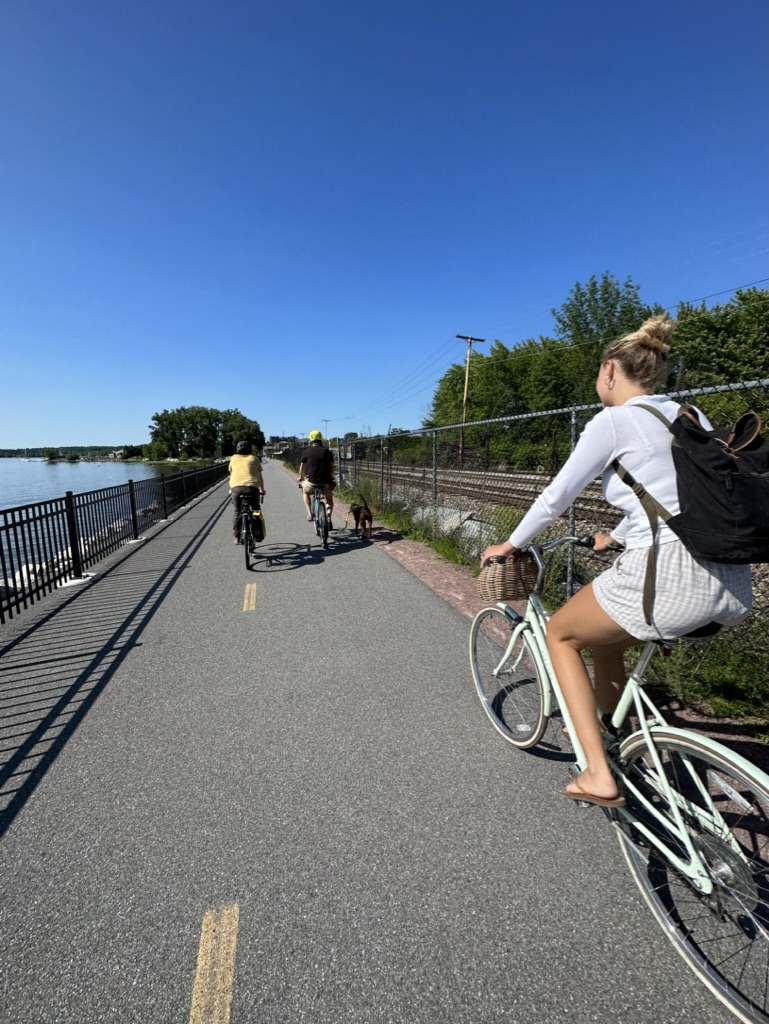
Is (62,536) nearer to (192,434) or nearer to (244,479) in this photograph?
(244,479)

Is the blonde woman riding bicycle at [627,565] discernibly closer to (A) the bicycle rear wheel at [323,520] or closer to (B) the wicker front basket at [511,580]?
(B) the wicker front basket at [511,580]

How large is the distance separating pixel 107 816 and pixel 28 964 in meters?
0.76

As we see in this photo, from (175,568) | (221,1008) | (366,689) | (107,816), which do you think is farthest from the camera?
(175,568)

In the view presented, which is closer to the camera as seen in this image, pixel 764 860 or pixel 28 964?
pixel 28 964

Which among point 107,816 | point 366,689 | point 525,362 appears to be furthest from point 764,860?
point 525,362

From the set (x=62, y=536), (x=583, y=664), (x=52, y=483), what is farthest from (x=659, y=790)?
(x=52, y=483)

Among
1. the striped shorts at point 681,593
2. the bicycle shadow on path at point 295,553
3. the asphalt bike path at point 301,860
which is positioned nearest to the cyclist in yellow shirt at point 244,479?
the bicycle shadow on path at point 295,553

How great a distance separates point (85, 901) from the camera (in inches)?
82.1

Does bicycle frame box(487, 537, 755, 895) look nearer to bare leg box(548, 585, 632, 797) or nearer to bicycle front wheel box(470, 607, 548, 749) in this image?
bare leg box(548, 585, 632, 797)

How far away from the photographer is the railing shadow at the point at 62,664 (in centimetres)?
309

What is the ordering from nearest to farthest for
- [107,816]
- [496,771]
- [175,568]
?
[107,816], [496,771], [175,568]

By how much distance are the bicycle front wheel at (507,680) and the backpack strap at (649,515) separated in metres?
1.04

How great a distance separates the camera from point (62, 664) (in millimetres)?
4492

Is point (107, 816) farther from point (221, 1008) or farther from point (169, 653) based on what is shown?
point (169, 653)
